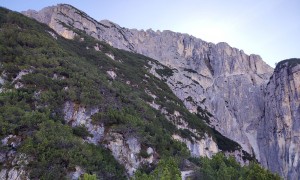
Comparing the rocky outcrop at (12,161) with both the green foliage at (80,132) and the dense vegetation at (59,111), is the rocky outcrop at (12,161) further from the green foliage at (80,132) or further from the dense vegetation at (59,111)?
the green foliage at (80,132)

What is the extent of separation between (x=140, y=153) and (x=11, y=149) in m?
20.4

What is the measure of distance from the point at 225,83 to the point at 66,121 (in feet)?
317

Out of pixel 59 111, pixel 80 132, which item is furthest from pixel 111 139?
pixel 59 111

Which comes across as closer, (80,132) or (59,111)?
(80,132)

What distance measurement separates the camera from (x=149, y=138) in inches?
2309

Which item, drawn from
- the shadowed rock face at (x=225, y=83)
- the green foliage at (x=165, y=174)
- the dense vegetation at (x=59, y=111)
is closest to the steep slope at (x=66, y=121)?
the dense vegetation at (x=59, y=111)

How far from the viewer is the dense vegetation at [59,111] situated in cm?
4403

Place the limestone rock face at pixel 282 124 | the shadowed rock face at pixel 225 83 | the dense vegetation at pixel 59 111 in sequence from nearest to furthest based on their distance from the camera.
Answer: the dense vegetation at pixel 59 111, the limestone rock face at pixel 282 124, the shadowed rock face at pixel 225 83

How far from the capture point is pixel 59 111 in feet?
181

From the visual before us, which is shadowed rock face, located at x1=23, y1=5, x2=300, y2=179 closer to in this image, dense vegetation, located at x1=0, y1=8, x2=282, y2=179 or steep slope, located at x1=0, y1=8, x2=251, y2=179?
steep slope, located at x1=0, y1=8, x2=251, y2=179

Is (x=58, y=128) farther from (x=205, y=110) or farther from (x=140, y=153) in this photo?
(x=205, y=110)

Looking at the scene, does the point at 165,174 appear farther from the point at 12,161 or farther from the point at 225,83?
the point at 225,83

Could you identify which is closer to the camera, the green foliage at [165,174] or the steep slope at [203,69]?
the green foliage at [165,174]

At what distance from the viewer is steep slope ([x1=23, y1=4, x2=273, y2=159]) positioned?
11975cm
